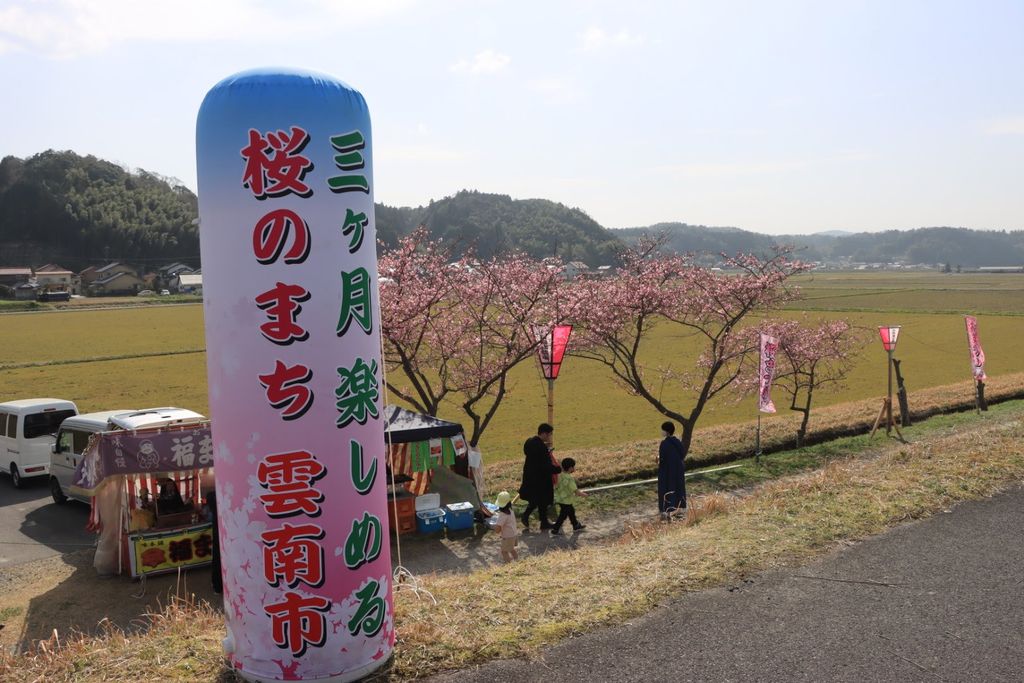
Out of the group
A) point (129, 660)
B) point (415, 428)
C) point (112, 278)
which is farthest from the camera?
point (112, 278)

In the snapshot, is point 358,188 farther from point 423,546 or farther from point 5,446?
point 5,446

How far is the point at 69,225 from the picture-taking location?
12475 cm

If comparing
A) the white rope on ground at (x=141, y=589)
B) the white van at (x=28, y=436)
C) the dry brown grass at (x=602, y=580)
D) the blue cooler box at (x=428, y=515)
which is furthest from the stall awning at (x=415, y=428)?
the white van at (x=28, y=436)

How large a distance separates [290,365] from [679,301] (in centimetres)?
1647

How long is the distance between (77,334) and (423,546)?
53.5m

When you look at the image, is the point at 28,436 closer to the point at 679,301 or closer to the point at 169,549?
the point at 169,549

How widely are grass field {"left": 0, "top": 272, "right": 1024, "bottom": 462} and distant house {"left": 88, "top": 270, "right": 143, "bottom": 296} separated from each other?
127 feet

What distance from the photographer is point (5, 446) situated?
61.8 feet

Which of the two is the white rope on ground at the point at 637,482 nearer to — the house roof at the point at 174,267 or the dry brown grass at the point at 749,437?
the dry brown grass at the point at 749,437

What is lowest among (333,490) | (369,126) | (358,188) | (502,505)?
(502,505)

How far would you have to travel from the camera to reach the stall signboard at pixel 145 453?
1192 cm

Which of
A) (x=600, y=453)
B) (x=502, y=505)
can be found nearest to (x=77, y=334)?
(x=600, y=453)

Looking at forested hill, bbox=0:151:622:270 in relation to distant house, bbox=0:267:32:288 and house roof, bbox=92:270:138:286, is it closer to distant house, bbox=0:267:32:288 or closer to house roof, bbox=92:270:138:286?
house roof, bbox=92:270:138:286

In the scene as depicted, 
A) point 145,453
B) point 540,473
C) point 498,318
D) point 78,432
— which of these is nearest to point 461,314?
point 498,318
